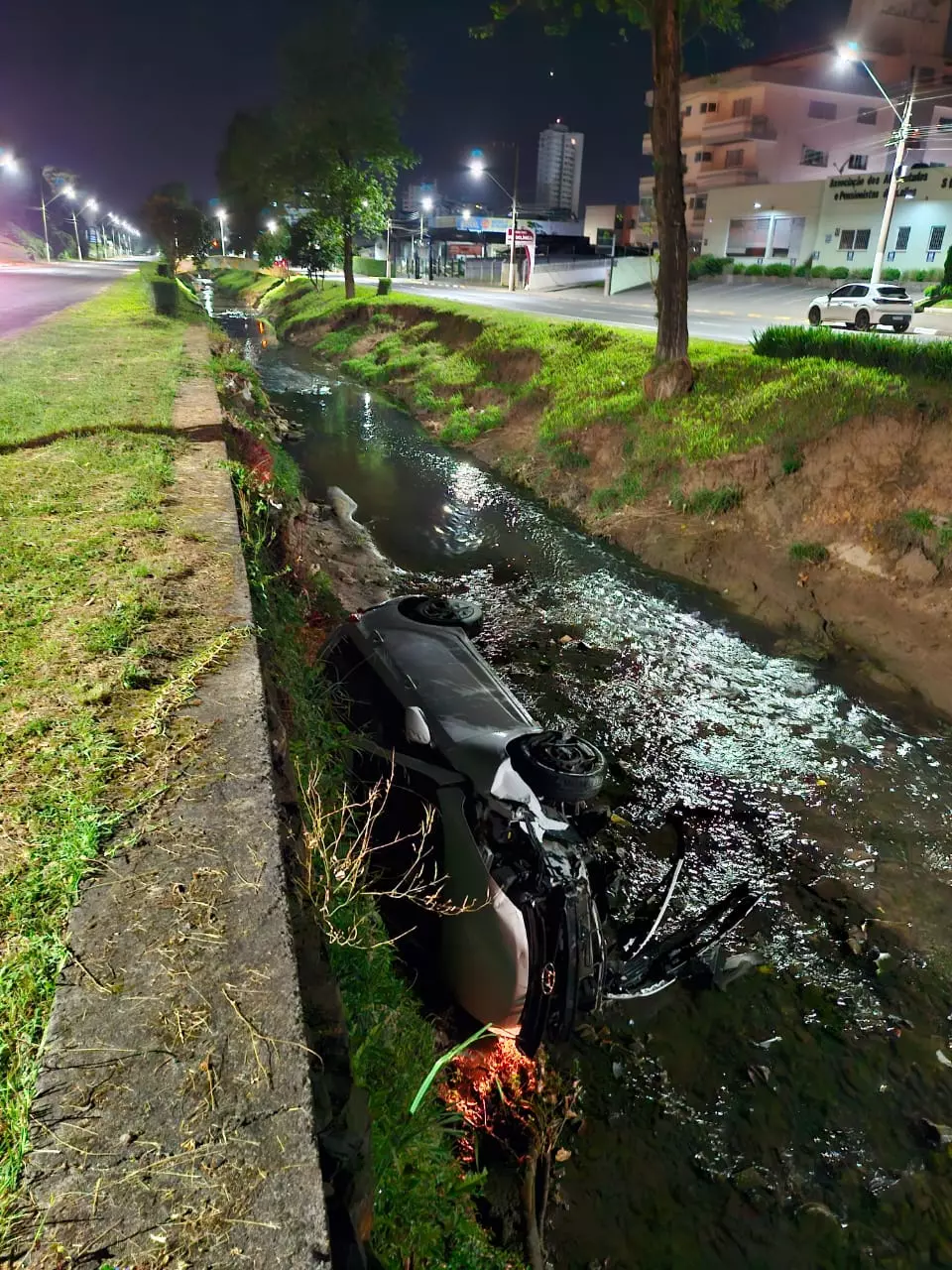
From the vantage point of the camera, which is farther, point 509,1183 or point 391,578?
point 391,578

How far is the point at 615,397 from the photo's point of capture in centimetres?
1507

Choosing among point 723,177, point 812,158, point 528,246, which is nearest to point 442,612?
point 528,246

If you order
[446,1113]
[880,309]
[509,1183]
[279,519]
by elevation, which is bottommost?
[509,1183]

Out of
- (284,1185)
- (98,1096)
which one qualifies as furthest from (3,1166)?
Result: (284,1185)

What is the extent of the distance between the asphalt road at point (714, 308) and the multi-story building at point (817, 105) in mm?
14535

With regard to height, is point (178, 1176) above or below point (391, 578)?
above

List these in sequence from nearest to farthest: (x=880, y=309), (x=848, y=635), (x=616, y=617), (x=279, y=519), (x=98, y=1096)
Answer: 1. (x=98, y=1096)
2. (x=279, y=519)
3. (x=848, y=635)
4. (x=616, y=617)
5. (x=880, y=309)

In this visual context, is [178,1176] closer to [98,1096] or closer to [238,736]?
[98,1096]

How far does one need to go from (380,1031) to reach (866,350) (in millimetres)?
12415

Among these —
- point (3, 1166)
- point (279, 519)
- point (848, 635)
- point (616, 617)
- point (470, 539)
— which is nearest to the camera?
point (3, 1166)

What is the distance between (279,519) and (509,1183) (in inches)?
266

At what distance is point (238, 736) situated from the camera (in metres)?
3.48

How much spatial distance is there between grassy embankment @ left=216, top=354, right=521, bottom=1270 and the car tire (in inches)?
38.9

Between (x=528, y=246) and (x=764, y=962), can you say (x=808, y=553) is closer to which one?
(x=764, y=962)
